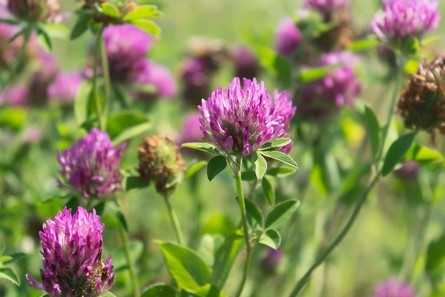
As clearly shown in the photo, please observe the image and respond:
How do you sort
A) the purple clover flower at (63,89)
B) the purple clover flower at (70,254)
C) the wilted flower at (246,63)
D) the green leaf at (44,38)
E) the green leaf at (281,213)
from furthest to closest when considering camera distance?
the wilted flower at (246,63)
the purple clover flower at (63,89)
the green leaf at (44,38)
the green leaf at (281,213)
the purple clover flower at (70,254)

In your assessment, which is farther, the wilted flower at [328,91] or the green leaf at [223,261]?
the wilted flower at [328,91]

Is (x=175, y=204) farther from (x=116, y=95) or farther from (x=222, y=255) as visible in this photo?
(x=222, y=255)

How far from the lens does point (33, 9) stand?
183 cm

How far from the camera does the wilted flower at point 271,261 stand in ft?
8.24

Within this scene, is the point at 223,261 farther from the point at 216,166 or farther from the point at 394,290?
the point at 394,290

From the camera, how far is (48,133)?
9.27 ft

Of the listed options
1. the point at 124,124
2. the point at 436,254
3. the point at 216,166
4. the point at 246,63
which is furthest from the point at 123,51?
the point at 436,254

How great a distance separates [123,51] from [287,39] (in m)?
0.62

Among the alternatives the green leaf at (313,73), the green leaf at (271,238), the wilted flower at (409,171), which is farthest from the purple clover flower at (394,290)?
the green leaf at (271,238)

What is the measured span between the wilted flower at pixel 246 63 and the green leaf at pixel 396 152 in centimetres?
149

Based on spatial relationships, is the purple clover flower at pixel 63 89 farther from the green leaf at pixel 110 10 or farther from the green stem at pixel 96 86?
the green leaf at pixel 110 10

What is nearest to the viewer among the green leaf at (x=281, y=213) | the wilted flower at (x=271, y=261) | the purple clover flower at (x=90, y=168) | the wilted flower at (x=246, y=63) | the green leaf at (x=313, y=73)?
the green leaf at (x=281, y=213)

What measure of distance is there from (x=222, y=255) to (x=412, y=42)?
63 cm

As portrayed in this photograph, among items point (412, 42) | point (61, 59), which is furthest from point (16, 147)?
point (61, 59)
